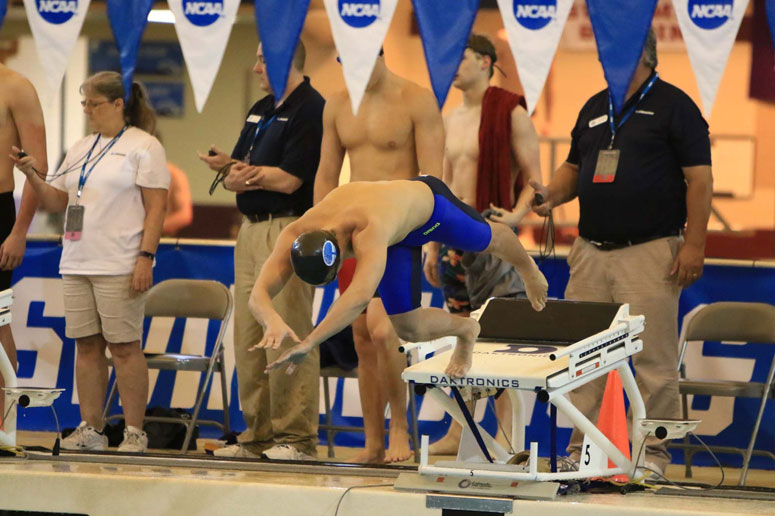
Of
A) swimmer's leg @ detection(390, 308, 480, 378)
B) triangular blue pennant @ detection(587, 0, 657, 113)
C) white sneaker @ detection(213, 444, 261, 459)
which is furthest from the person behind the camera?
white sneaker @ detection(213, 444, 261, 459)

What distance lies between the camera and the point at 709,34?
14.2 ft

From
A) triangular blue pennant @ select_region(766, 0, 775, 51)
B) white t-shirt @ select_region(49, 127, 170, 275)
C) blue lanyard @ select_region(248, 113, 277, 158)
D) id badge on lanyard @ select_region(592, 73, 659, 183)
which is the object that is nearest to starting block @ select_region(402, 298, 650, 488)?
id badge on lanyard @ select_region(592, 73, 659, 183)

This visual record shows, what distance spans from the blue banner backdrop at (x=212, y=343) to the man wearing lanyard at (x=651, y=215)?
1008mm

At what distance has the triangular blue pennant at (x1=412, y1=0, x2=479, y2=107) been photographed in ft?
14.8

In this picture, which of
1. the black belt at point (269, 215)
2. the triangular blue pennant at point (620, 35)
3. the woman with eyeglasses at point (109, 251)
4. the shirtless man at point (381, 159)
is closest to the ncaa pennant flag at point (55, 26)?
the woman with eyeglasses at point (109, 251)

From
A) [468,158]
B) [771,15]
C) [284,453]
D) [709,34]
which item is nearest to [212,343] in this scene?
[284,453]

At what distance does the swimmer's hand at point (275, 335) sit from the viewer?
335 centimetres

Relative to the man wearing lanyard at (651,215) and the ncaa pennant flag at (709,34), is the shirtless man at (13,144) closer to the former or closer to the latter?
the man wearing lanyard at (651,215)

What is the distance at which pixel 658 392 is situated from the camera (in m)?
4.71

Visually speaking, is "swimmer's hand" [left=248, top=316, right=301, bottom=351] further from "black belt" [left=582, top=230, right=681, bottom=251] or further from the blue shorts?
"black belt" [left=582, top=230, right=681, bottom=251]

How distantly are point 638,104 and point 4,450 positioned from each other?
2982 millimetres

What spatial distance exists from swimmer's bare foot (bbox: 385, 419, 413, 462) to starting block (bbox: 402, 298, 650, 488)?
0.60 meters

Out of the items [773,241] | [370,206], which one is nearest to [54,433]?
[370,206]

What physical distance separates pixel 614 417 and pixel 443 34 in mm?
1642
